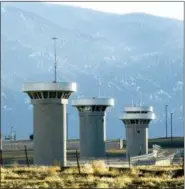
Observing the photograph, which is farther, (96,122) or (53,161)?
(96,122)

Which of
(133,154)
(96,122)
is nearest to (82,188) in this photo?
(96,122)

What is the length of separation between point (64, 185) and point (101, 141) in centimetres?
4538

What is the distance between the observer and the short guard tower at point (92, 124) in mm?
75125

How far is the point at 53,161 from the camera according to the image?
176 ft

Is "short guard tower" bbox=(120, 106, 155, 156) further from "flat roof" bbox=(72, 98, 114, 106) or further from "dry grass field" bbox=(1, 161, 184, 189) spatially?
"dry grass field" bbox=(1, 161, 184, 189)

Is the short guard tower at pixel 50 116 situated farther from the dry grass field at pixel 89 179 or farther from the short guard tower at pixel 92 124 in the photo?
the short guard tower at pixel 92 124

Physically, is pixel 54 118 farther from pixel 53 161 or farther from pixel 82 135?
pixel 82 135

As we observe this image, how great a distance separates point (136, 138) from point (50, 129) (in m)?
34.5

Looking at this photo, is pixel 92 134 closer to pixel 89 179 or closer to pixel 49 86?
pixel 49 86

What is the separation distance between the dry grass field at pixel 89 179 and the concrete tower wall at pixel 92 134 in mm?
33151

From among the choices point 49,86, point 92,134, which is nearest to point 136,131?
point 92,134

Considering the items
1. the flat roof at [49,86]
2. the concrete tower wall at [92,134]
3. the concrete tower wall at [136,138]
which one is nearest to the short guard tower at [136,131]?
the concrete tower wall at [136,138]

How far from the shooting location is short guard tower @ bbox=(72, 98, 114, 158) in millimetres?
75125

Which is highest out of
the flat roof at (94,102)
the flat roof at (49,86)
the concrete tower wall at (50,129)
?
the flat roof at (94,102)
